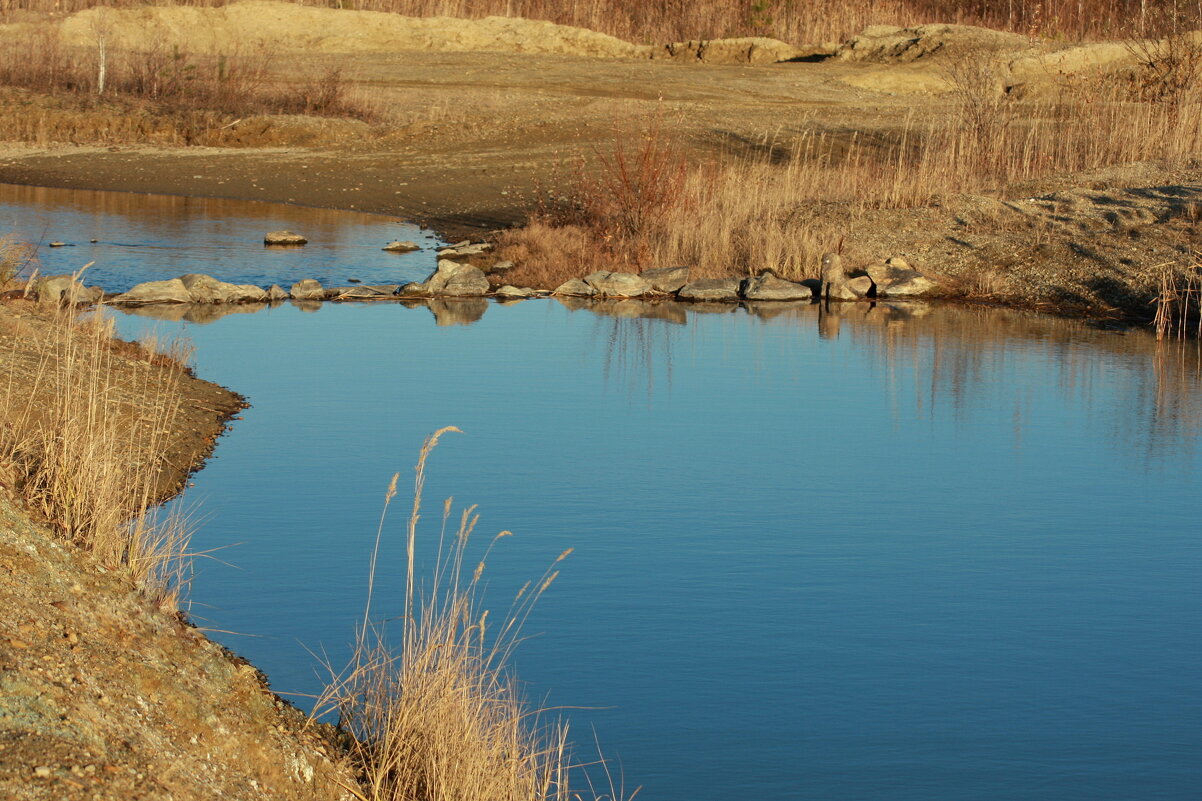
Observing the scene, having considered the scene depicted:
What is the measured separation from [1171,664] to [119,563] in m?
3.81

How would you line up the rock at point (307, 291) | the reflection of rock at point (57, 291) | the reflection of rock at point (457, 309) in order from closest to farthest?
the reflection of rock at point (57, 291)
the reflection of rock at point (457, 309)
the rock at point (307, 291)

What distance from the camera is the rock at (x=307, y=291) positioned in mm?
14438

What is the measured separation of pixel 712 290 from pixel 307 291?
13.4 ft

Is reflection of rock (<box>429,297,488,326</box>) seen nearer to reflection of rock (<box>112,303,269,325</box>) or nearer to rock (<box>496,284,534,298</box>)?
rock (<box>496,284,534,298</box>)

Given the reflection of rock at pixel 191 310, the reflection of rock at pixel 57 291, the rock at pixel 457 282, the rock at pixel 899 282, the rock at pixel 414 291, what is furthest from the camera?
the rock at pixel 899 282

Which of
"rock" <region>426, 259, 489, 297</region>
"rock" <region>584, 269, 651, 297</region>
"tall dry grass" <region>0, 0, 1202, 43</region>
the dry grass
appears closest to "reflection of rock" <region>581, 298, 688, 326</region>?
"rock" <region>584, 269, 651, 297</region>

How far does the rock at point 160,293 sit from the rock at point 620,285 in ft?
13.4

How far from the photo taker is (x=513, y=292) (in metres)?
14.9

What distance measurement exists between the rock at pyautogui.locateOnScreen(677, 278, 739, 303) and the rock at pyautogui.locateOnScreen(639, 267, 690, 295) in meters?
0.15

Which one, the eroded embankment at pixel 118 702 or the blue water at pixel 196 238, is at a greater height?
the blue water at pixel 196 238

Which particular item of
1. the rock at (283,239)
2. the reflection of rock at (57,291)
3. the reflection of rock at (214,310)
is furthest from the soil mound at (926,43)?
the reflection of rock at (57,291)

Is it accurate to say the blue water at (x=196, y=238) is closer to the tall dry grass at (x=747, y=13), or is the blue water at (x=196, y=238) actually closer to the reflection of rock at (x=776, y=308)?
the reflection of rock at (x=776, y=308)

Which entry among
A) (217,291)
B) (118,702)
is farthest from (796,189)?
(118,702)

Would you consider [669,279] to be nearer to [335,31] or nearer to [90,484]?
[90,484]
